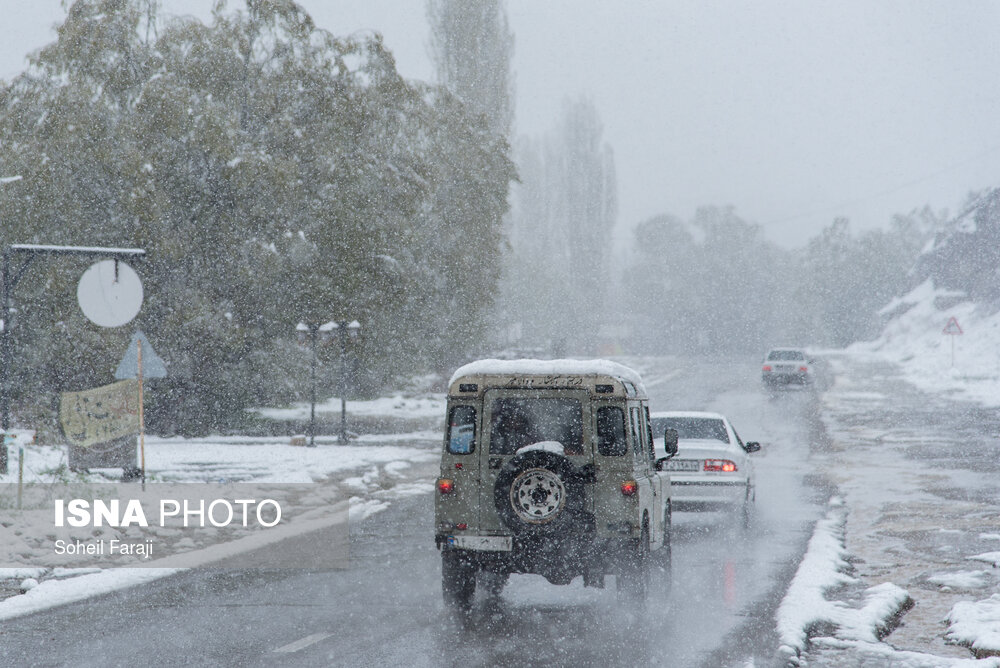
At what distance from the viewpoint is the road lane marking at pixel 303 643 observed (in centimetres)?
775

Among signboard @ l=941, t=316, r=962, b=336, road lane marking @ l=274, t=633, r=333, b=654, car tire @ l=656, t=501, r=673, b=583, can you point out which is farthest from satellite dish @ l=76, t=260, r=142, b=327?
signboard @ l=941, t=316, r=962, b=336

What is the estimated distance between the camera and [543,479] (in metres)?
8.57

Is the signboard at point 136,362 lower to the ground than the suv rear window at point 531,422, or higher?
higher

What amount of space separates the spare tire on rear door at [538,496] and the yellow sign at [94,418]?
10506 mm

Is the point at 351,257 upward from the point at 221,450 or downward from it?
upward

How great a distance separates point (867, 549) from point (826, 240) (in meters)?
121

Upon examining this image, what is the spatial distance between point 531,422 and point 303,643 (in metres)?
2.54

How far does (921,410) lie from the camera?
34594mm

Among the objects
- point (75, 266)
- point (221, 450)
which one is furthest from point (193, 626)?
point (75, 266)

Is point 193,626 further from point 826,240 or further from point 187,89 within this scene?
point 826,240

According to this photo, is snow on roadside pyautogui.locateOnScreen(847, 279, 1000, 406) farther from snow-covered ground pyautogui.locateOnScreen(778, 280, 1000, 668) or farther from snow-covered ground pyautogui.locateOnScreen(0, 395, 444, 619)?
snow-covered ground pyautogui.locateOnScreen(0, 395, 444, 619)

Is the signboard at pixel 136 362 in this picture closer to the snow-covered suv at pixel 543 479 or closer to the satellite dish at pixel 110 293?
the satellite dish at pixel 110 293

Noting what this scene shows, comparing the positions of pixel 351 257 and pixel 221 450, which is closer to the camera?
pixel 221 450

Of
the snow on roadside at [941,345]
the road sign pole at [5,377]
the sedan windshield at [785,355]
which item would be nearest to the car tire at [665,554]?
the road sign pole at [5,377]
